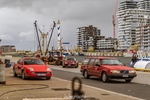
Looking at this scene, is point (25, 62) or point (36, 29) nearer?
point (25, 62)

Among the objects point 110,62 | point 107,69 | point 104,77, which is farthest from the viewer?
point 110,62

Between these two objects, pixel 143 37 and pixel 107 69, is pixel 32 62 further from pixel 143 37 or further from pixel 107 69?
pixel 143 37

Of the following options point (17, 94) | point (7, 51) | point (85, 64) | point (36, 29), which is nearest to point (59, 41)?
point (36, 29)

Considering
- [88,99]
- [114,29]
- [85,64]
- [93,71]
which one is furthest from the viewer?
[114,29]

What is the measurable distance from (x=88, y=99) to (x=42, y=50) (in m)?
68.3

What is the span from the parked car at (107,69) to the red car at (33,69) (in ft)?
9.87

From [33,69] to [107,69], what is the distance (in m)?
4.66

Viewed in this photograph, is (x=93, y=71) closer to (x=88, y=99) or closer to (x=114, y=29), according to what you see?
(x=88, y=99)

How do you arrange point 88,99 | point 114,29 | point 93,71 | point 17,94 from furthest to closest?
point 114,29, point 93,71, point 17,94, point 88,99

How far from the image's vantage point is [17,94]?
41.8 ft

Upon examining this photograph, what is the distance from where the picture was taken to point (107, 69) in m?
19.7

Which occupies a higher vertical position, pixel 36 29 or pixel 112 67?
pixel 36 29

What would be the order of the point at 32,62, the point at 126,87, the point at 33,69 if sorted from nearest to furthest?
the point at 126,87 < the point at 33,69 < the point at 32,62

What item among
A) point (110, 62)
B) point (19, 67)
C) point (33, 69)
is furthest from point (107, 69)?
point (19, 67)
